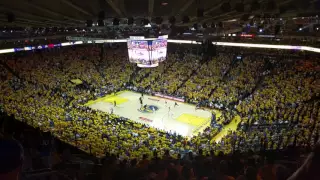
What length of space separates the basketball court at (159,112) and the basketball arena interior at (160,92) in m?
0.11

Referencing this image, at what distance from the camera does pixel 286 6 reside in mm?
9195

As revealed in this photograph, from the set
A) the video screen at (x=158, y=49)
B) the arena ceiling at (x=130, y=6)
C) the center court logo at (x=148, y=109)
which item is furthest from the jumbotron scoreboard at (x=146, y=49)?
the arena ceiling at (x=130, y=6)

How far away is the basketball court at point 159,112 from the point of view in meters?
21.7

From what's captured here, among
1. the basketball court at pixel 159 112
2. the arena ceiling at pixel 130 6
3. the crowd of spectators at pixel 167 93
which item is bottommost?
the basketball court at pixel 159 112

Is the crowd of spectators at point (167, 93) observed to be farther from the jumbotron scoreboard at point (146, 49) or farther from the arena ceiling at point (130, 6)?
the jumbotron scoreboard at point (146, 49)

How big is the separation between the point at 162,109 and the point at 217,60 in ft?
42.4

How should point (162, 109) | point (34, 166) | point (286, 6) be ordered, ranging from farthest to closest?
point (162, 109)
point (286, 6)
point (34, 166)

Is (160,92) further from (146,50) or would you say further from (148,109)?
(146,50)

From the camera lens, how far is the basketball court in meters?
21.7

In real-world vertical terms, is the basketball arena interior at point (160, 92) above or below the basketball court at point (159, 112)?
above

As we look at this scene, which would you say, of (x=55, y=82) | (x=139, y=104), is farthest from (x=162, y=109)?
(x=55, y=82)

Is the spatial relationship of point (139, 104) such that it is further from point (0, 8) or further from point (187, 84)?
point (0, 8)

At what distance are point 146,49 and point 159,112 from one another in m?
6.57

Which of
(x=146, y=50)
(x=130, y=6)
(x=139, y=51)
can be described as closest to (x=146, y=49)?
(x=146, y=50)
